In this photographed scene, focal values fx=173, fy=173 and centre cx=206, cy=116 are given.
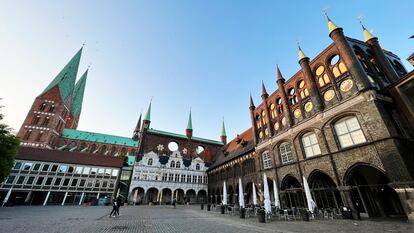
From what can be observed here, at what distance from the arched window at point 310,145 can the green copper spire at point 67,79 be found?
66477 millimetres

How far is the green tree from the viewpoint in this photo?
22.0 metres

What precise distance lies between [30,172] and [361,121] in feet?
162

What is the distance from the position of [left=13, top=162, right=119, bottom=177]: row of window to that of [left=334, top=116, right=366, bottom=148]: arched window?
127 ft

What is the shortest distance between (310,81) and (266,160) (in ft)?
38.4

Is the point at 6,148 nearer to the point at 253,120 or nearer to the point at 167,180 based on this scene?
the point at 167,180

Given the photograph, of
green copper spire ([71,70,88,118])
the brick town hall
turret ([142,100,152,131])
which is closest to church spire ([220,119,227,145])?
the brick town hall

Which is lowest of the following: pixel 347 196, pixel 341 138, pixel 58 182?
pixel 347 196

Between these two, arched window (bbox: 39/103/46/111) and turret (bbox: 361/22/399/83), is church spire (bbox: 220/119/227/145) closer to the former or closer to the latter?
turret (bbox: 361/22/399/83)

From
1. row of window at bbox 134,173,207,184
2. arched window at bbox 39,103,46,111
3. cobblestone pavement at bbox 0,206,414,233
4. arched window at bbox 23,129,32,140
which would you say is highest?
arched window at bbox 39,103,46,111

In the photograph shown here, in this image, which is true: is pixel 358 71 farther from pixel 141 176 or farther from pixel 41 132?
pixel 41 132

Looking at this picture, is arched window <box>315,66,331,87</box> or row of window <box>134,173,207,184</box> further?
row of window <box>134,173,207,184</box>

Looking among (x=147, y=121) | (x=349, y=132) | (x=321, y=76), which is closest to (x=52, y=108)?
(x=147, y=121)

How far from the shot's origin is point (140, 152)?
137 ft

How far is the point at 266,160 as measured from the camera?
79.6 ft
